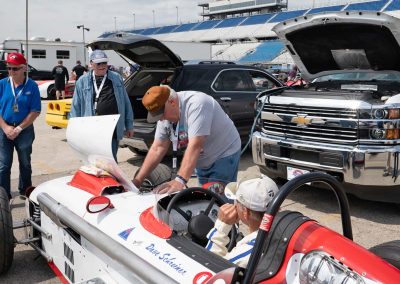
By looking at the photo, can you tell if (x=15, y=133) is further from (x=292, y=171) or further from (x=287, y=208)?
(x=287, y=208)

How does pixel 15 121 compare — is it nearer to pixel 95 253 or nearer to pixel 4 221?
pixel 4 221

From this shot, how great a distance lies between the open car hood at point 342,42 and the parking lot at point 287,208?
1786 millimetres

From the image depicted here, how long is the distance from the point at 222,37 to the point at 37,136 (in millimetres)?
53794

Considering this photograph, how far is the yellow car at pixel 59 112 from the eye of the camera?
8.92 meters

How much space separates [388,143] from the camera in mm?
4598

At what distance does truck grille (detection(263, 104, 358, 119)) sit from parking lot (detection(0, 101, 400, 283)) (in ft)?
3.73

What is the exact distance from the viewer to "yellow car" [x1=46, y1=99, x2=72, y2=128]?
892 cm

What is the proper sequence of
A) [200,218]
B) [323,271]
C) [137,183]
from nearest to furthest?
[323,271] < [200,218] < [137,183]

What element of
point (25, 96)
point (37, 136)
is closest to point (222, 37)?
point (37, 136)

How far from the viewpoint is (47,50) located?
26.2 m

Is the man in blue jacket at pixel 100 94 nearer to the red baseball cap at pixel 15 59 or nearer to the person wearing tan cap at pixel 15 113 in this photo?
the person wearing tan cap at pixel 15 113

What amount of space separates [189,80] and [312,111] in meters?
2.59

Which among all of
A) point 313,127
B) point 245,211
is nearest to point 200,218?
point 245,211


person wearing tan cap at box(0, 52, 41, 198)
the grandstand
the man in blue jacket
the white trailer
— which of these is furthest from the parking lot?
the grandstand
